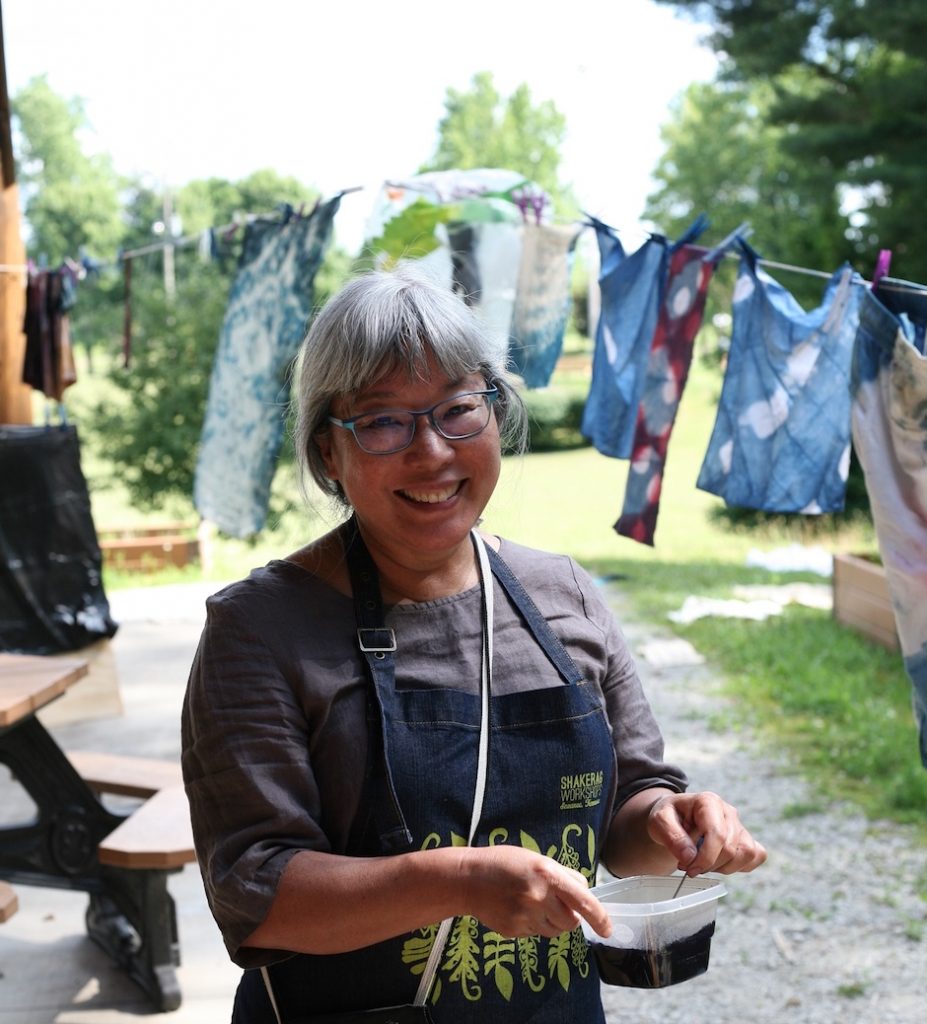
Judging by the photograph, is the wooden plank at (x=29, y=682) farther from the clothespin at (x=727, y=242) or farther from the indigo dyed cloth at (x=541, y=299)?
the clothespin at (x=727, y=242)

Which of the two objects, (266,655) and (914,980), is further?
(914,980)

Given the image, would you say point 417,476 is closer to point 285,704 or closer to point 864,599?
point 285,704

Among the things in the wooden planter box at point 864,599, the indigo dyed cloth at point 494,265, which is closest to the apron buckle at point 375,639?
the indigo dyed cloth at point 494,265

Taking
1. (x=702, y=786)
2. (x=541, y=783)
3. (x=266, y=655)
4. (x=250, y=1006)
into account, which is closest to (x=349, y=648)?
(x=266, y=655)

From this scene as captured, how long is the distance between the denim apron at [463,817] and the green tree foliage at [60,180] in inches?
1638

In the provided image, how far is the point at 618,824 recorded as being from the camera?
1.71 metres

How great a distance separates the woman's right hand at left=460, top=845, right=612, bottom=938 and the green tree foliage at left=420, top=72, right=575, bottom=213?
117 feet

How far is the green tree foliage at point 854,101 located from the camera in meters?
11.8

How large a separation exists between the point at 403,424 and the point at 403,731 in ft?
1.24

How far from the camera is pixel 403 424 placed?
5.08ft

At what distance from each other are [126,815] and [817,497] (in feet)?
7.87

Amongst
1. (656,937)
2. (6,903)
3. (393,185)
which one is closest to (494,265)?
(393,185)

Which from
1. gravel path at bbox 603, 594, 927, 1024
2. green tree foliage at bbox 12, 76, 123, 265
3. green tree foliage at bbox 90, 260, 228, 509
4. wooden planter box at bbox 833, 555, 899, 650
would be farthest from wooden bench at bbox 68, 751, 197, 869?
green tree foliage at bbox 12, 76, 123, 265

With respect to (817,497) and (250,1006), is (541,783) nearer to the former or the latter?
(250,1006)
